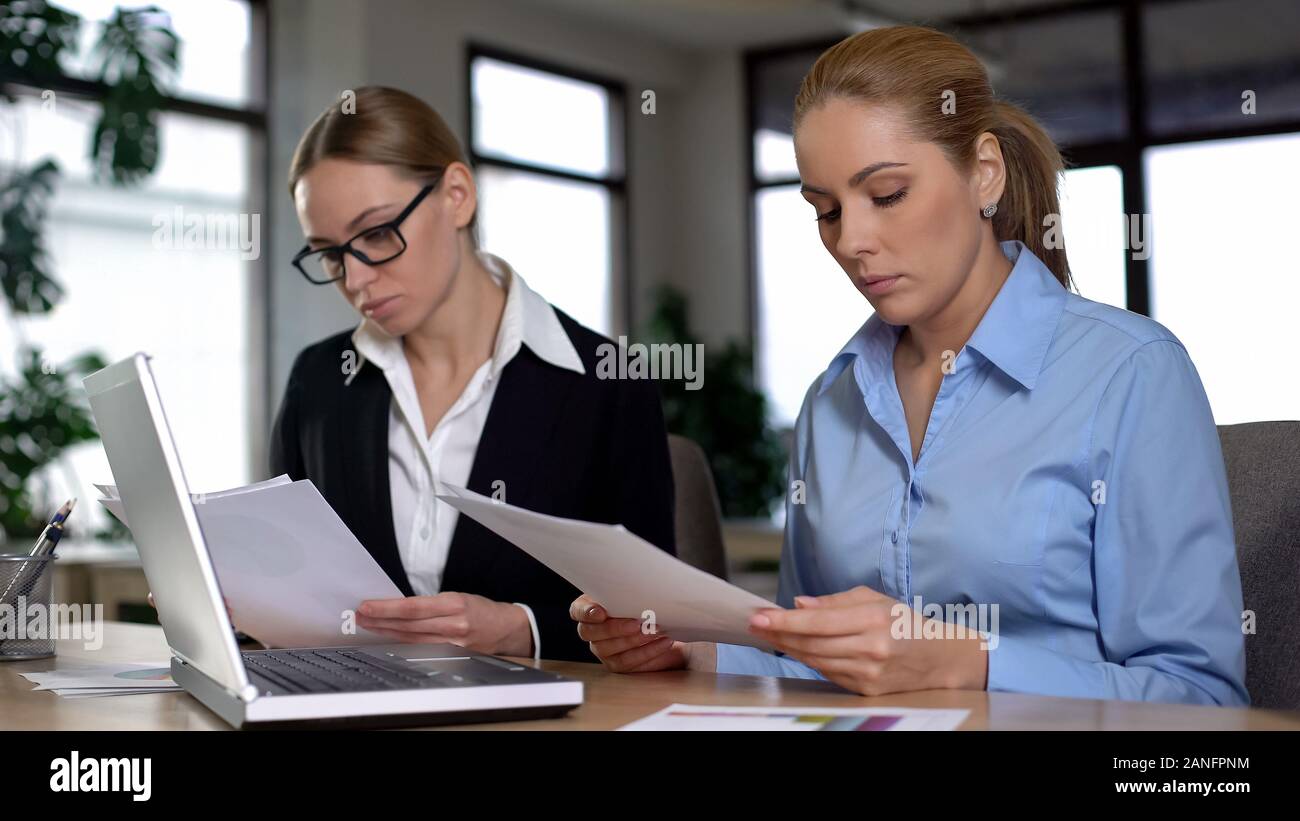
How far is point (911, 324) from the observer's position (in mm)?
1731

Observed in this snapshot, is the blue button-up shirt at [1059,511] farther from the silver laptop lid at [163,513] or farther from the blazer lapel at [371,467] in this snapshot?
the blazer lapel at [371,467]

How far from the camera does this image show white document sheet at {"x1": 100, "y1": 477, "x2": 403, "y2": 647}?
1377mm

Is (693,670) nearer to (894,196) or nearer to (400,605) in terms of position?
(400,605)

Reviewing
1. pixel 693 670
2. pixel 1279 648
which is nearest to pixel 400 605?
pixel 693 670

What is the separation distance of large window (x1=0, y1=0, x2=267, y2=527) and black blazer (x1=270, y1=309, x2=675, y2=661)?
12.7 feet

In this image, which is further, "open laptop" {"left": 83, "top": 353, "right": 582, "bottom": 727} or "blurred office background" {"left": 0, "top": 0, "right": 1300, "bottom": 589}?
Answer: "blurred office background" {"left": 0, "top": 0, "right": 1300, "bottom": 589}

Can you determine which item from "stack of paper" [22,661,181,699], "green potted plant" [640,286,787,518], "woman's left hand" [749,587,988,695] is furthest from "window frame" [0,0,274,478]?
"woman's left hand" [749,587,988,695]

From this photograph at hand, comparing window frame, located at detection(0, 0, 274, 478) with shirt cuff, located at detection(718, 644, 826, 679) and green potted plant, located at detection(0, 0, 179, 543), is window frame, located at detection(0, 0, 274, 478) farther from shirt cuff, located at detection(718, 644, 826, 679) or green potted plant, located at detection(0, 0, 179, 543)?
shirt cuff, located at detection(718, 644, 826, 679)

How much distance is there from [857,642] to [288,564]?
0.65 metres

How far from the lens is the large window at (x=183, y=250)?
5.89m

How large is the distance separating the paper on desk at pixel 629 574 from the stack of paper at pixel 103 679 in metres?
0.45

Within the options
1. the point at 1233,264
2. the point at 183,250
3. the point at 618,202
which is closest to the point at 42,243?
the point at 183,250

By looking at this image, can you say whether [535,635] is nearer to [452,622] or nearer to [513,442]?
[452,622]

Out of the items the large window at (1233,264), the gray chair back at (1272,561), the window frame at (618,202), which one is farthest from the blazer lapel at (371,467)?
the window frame at (618,202)
